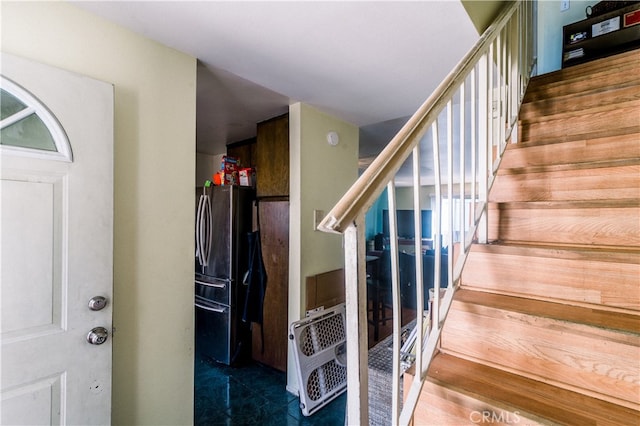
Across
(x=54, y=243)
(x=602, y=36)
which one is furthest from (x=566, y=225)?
(x=54, y=243)

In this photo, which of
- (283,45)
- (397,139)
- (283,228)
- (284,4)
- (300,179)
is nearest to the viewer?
(397,139)

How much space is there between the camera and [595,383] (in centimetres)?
86

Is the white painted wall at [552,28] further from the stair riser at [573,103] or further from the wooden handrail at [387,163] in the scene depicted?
the wooden handrail at [387,163]

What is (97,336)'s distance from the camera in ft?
3.98

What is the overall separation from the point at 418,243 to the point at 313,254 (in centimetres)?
177

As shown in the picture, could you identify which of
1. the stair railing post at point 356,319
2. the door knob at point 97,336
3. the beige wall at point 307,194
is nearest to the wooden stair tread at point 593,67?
the beige wall at point 307,194

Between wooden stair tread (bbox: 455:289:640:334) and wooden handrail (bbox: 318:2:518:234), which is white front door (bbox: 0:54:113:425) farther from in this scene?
wooden stair tread (bbox: 455:289:640:334)

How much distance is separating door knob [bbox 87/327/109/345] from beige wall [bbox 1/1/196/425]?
15cm

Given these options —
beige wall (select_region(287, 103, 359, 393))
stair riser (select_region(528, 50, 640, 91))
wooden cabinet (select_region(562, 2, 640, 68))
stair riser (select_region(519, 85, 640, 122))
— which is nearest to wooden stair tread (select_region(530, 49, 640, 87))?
stair riser (select_region(528, 50, 640, 91))

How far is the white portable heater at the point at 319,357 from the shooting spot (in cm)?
216

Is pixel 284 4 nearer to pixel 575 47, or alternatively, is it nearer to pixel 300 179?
pixel 300 179

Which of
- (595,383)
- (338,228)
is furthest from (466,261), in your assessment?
(338,228)

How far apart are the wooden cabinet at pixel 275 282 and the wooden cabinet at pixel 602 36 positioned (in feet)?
8.58

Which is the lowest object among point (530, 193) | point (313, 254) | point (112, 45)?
point (313, 254)
